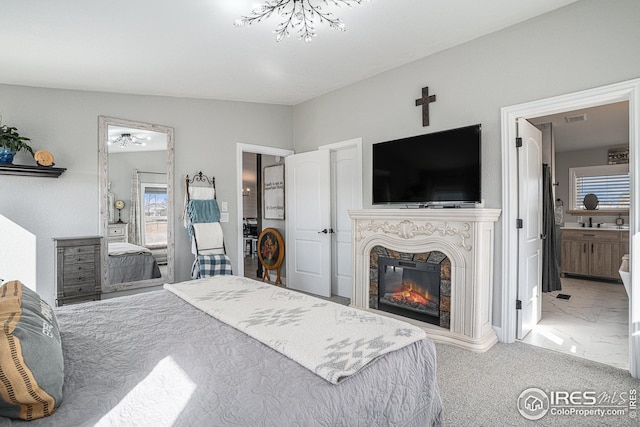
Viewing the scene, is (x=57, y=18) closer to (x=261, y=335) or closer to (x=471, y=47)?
(x=261, y=335)

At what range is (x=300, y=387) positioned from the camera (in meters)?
1.06

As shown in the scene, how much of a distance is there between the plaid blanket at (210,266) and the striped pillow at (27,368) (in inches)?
110

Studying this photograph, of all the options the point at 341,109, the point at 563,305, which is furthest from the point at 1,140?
the point at 563,305

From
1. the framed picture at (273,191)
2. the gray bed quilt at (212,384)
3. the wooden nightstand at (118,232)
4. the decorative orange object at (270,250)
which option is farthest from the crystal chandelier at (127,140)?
the gray bed quilt at (212,384)

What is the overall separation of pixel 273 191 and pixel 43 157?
9.90 feet

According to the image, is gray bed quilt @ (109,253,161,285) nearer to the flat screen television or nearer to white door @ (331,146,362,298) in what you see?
white door @ (331,146,362,298)

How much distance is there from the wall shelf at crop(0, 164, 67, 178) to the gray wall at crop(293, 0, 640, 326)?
3109 millimetres

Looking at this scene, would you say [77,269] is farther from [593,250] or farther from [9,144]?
[593,250]

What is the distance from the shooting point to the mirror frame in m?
3.53

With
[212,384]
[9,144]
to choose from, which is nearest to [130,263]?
[9,144]

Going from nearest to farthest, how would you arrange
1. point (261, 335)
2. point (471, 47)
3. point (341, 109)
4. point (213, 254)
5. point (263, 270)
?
1. point (261, 335)
2. point (471, 47)
3. point (213, 254)
4. point (341, 109)
5. point (263, 270)

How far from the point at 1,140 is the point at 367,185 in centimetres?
357

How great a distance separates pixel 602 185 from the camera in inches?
233

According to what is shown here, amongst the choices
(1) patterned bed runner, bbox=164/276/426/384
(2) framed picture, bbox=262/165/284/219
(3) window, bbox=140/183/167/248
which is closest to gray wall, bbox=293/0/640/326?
A: (2) framed picture, bbox=262/165/284/219
